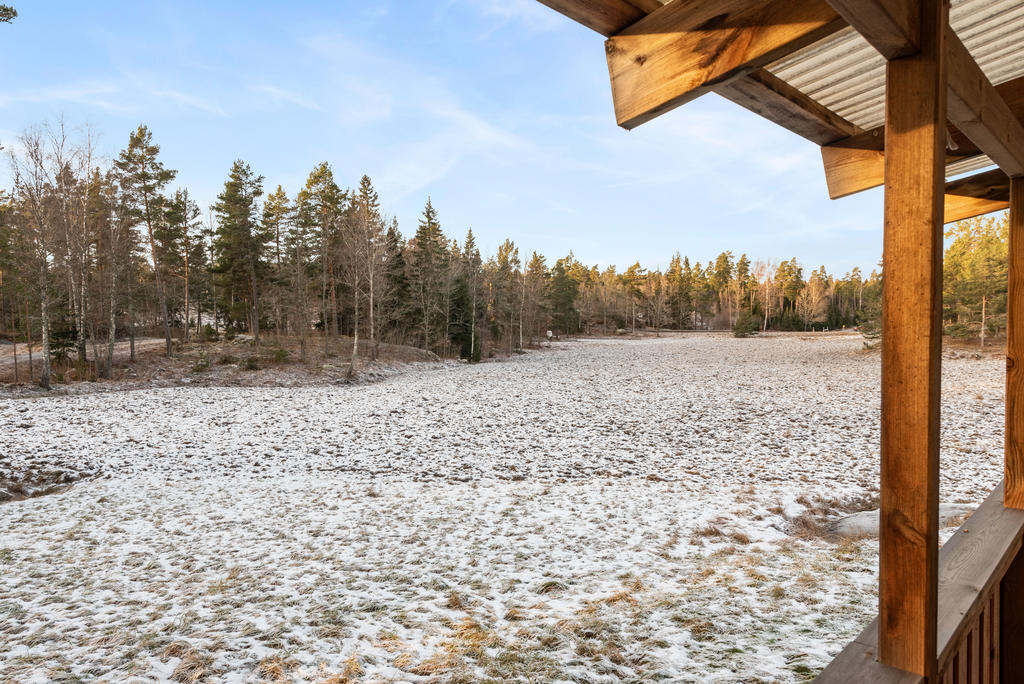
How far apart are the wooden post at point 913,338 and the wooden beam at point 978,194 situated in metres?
2.74

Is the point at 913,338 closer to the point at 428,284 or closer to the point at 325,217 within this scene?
the point at 428,284

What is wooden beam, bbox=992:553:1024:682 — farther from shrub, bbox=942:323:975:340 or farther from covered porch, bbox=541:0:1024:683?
shrub, bbox=942:323:975:340

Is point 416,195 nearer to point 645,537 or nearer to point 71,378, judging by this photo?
point 71,378

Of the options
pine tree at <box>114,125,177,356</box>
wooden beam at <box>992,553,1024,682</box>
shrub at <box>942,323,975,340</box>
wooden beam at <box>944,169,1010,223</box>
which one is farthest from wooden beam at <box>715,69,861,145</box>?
shrub at <box>942,323,975,340</box>

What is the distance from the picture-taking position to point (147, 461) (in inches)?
345

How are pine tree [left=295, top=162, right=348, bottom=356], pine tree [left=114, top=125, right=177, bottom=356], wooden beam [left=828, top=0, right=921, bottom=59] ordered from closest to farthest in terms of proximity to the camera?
wooden beam [left=828, top=0, right=921, bottom=59] < pine tree [left=114, top=125, right=177, bottom=356] < pine tree [left=295, top=162, right=348, bottom=356]

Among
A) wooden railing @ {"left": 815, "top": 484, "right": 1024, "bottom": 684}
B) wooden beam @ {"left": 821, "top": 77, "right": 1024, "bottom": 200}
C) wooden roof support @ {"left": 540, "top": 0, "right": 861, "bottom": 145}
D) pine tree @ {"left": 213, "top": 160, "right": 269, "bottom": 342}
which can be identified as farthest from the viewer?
pine tree @ {"left": 213, "top": 160, "right": 269, "bottom": 342}

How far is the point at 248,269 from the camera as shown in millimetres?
25875

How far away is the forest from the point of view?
1588 centimetres

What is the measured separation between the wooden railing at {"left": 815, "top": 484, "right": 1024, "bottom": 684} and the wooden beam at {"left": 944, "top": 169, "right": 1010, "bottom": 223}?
6.85 ft

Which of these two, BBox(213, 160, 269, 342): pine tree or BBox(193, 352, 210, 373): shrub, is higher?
BBox(213, 160, 269, 342): pine tree

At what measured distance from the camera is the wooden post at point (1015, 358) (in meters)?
2.67

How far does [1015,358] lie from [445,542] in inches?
200

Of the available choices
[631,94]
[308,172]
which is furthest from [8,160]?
[631,94]
